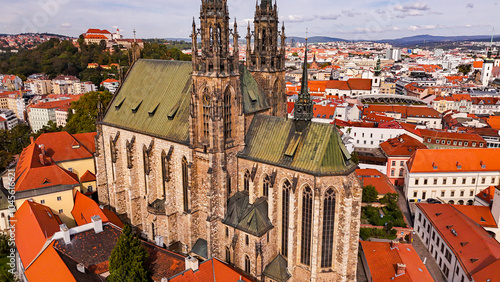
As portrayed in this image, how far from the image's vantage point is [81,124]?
230ft

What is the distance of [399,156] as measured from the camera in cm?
6250

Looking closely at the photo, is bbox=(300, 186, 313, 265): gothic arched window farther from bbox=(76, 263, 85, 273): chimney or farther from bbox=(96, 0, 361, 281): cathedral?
bbox=(76, 263, 85, 273): chimney

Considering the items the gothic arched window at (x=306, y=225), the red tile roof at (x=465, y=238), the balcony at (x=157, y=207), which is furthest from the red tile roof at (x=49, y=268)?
the red tile roof at (x=465, y=238)

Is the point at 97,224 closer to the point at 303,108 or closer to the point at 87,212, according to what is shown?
the point at 87,212

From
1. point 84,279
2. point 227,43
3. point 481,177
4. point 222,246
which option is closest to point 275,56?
point 227,43

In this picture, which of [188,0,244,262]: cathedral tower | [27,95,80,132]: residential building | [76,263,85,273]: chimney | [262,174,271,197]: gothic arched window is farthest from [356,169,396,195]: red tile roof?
[27,95,80,132]: residential building

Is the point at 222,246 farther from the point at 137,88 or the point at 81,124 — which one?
the point at 81,124

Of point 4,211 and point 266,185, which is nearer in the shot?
point 266,185

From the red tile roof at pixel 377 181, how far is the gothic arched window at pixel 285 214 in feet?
80.0

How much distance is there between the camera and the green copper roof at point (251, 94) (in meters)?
36.4

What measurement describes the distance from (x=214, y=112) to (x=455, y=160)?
44015 mm

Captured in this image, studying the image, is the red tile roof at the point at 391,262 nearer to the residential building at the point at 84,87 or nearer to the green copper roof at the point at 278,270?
the green copper roof at the point at 278,270

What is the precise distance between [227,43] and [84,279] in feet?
78.4

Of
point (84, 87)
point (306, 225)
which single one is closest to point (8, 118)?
point (84, 87)
